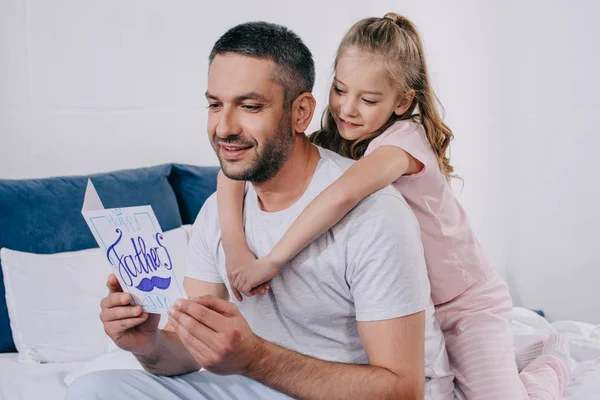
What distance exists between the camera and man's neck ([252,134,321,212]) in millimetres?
1531

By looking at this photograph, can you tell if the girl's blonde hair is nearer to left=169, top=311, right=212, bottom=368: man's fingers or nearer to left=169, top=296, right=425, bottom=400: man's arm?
left=169, top=296, right=425, bottom=400: man's arm

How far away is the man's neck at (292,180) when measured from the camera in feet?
5.02

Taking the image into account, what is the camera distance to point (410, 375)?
135cm

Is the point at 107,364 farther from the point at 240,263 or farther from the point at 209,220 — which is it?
the point at 240,263

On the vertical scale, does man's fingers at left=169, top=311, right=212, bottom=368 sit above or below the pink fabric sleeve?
below

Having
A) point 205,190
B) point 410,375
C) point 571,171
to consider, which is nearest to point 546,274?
point 571,171

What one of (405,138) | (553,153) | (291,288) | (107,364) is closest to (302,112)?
(405,138)

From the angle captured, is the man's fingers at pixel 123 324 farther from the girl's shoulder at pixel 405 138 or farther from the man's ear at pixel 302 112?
the girl's shoulder at pixel 405 138

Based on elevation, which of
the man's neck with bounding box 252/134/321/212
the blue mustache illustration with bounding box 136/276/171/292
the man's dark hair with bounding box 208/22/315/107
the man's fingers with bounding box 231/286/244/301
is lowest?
the man's fingers with bounding box 231/286/244/301

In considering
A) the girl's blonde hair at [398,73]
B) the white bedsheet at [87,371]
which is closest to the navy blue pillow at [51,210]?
the white bedsheet at [87,371]

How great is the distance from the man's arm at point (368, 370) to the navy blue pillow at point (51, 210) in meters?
1.10

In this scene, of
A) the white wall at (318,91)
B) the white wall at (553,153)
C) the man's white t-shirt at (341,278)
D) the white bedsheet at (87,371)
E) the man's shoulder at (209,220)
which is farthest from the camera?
the white wall at (553,153)

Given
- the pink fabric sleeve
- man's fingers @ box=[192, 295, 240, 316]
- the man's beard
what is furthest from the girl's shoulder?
man's fingers @ box=[192, 295, 240, 316]

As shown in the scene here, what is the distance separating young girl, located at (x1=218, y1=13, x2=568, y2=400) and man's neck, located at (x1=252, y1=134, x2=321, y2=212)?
72mm
